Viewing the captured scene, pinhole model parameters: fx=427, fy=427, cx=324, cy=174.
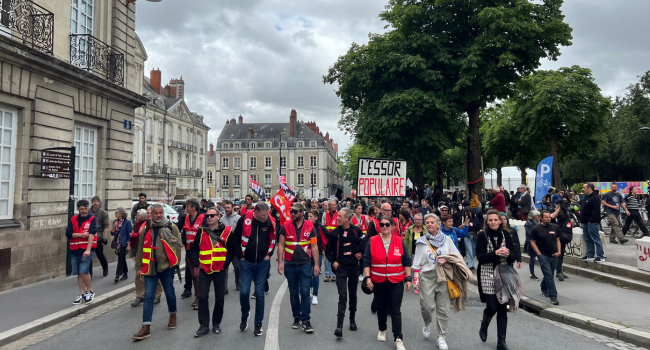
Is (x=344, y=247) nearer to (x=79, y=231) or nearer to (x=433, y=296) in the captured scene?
(x=433, y=296)

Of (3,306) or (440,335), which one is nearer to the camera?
(440,335)

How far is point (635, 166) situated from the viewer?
5053 centimetres

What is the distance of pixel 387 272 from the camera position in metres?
5.60

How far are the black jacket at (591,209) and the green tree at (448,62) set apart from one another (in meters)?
10.3

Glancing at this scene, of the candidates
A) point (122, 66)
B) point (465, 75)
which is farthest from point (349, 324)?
point (465, 75)

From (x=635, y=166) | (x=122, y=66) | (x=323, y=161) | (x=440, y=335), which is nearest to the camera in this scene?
(x=440, y=335)

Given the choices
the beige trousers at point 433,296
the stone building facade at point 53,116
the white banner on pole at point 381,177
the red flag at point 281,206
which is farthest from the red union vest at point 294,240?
the stone building facade at point 53,116

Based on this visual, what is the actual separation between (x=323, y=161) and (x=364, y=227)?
251 feet

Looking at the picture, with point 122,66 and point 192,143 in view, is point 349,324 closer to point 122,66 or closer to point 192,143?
point 122,66

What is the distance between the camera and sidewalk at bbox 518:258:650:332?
667cm

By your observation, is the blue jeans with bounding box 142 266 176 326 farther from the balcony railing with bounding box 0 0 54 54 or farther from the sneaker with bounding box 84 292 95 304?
the balcony railing with bounding box 0 0 54 54

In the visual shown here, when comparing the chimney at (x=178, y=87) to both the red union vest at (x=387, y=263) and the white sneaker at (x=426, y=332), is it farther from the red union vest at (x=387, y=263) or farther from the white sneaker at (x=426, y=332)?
the white sneaker at (x=426, y=332)

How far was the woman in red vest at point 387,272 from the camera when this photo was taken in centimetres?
558

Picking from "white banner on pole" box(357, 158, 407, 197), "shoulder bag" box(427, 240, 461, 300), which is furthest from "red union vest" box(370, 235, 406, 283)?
"white banner on pole" box(357, 158, 407, 197)
